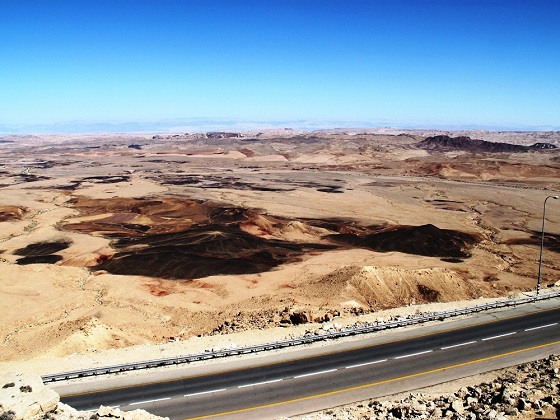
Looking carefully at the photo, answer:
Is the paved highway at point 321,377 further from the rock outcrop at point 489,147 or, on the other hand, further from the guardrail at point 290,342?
the rock outcrop at point 489,147

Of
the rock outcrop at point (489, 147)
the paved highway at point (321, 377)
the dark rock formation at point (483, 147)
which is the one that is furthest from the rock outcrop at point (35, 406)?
the rock outcrop at point (489, 147)

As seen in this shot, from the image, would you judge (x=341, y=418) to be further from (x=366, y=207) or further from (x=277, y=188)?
(x=277, y=188)

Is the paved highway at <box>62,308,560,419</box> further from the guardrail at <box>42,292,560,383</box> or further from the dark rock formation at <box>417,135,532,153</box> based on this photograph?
the dark rock formation at <box>417,135,532,153</box>

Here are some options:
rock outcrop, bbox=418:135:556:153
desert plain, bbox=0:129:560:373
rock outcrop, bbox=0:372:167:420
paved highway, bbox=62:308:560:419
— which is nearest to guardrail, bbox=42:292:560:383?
paved highway, bbox=62:308:560:419

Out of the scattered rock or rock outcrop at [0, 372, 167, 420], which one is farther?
the scattered rock

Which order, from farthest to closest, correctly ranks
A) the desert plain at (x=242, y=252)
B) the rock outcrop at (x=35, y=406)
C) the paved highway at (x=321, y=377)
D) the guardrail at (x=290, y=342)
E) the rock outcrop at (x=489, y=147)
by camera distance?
the rock outcrop at (x=489, y=147) → the desert plain at (x=242, y=252) → the guardrail at (x=290, y=342) → the paved highway at (x=321, y=377) → the rock outcrop at (x=35, y=406)

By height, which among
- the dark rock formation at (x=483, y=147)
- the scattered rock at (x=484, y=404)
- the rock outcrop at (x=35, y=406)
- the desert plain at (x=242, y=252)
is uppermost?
the dark rock formation at (x=483, y=147)

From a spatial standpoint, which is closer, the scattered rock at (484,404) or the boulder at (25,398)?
the boulder at (25,398)
